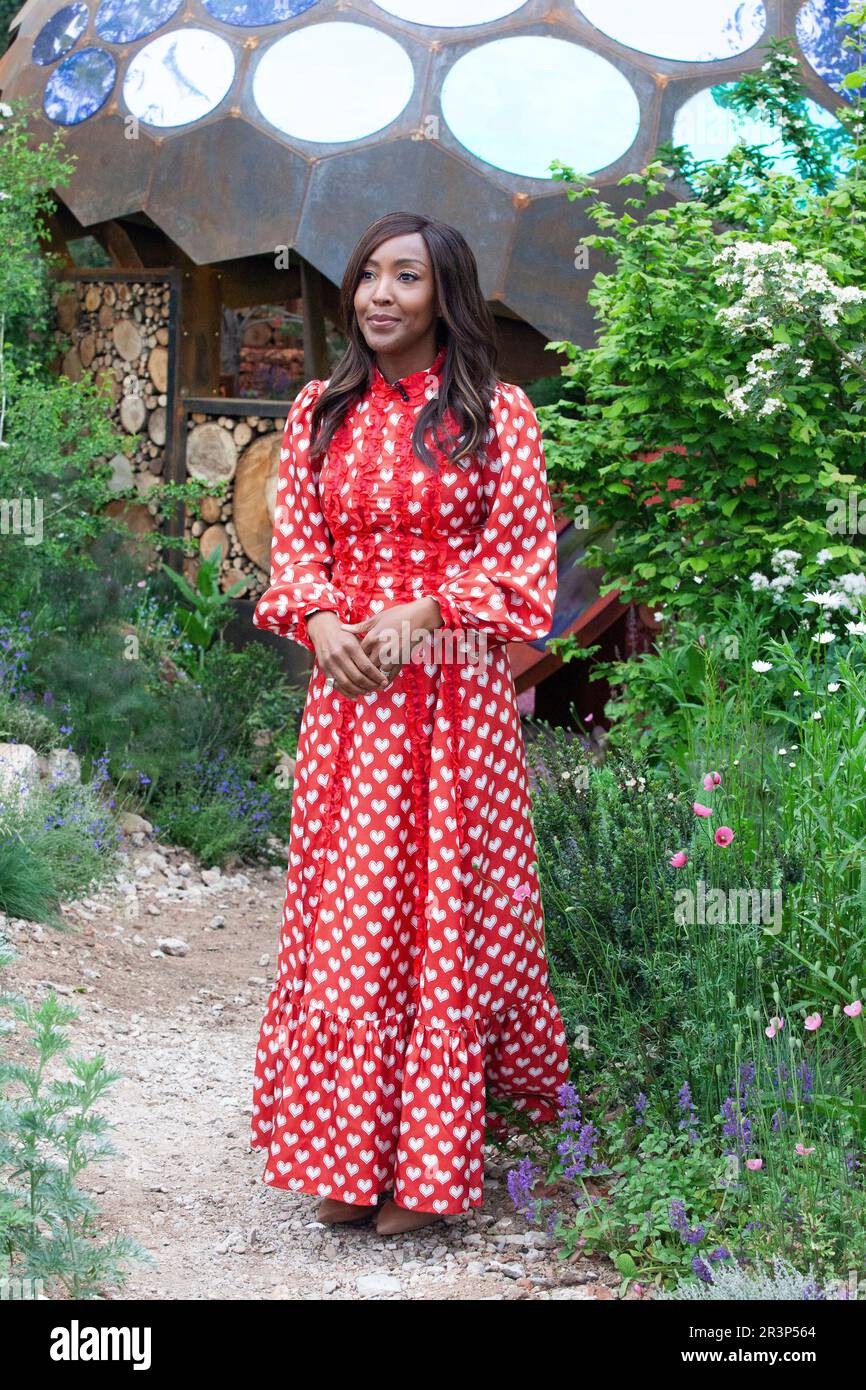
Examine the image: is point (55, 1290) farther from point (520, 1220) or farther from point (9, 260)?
point (9, 260)

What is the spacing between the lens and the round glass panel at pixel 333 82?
682 cm

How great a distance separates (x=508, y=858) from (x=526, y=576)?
0.60 meters

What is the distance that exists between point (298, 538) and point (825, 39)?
5.18 meters

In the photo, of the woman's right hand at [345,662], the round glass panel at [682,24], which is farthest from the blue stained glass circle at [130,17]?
the woman's right hand at [345,662]

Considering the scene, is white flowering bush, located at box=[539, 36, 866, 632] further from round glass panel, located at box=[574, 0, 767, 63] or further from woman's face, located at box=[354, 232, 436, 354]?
round glass panel, located at box=[574, 0, 767, 63]

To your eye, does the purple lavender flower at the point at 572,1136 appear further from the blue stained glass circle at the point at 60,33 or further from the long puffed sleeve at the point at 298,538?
the blue stained glass circle at the point at 60,33

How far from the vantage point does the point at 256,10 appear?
7.13 meters

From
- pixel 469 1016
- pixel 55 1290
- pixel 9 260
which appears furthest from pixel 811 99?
pixel 55 1290

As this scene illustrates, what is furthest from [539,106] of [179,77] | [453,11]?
[179,77]

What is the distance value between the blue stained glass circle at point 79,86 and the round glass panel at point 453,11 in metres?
1.61

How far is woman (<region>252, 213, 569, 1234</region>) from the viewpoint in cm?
283

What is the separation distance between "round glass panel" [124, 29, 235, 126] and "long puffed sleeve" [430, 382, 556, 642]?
16.2 feet

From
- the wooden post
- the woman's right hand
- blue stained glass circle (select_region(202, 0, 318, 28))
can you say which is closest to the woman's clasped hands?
the woman's right hand

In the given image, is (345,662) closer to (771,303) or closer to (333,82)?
(771,303)
